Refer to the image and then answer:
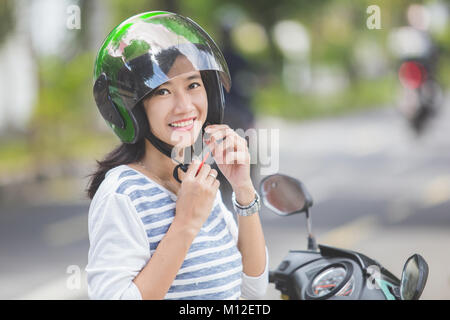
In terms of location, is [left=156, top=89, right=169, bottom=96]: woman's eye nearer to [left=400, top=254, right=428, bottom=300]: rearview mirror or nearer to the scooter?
the scooter

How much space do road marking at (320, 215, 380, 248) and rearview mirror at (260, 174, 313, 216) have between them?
426cm

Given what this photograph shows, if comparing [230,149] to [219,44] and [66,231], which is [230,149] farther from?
[66,231]

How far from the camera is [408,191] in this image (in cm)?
899

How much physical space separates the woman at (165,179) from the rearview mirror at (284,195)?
97 millimetres

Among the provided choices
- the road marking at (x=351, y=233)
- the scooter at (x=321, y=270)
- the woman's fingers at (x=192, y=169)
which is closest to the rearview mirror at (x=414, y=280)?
the scooter at (x=321, y=270)

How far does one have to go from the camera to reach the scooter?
5.97 feet

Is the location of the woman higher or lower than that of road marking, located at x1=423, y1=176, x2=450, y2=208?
higher

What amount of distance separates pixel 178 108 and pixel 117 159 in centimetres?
25

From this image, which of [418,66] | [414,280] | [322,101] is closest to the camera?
[414,280]

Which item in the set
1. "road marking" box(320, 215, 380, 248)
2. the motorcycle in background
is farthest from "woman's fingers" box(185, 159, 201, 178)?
the motorcycle in background

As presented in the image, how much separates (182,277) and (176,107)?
42cm

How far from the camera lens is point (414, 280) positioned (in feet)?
5.58

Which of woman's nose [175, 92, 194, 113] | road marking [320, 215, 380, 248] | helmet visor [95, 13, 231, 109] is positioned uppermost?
helmet visor [95, 13, 231, 109]

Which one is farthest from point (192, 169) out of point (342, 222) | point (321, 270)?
point (342, 222)
